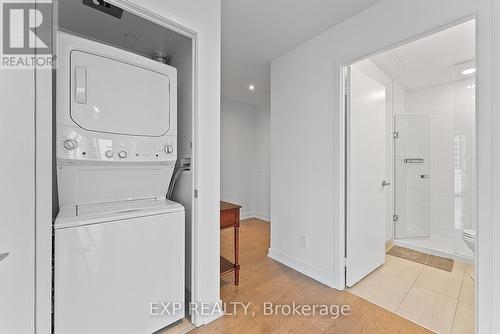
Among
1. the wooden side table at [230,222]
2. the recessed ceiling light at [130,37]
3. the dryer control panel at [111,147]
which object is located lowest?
the wooden side table at [230,222]

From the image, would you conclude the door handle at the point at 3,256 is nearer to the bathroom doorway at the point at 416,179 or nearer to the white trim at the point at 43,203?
the white trim at the point at 43,203

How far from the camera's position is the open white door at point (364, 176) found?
2008 millimetres

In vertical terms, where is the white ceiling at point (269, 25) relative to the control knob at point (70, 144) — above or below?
above

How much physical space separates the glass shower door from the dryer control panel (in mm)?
3312

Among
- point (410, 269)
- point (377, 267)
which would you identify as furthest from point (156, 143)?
point (410, 269)

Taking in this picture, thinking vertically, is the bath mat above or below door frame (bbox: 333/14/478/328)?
below

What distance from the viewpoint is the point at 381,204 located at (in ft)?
8.00

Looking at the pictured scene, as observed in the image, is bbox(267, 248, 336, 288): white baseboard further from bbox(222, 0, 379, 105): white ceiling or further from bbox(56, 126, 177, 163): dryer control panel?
bbox(222, 0, 379, 105): white ceiling

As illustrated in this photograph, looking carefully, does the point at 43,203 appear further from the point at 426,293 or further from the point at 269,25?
the point at 426,293

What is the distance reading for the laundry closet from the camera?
1.13 meters

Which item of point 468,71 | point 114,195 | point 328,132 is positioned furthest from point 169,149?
point 468,71

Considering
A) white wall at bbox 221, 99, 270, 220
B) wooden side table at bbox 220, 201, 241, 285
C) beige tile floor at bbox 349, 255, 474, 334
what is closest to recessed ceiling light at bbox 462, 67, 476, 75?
beige tile floor at bbox 349, 255, 474, 334

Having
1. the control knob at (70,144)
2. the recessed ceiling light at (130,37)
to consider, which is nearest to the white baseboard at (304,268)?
the control knob at (70,144)

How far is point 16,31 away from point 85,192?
2.71 feet
